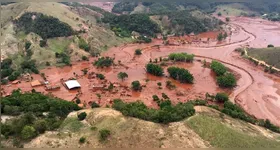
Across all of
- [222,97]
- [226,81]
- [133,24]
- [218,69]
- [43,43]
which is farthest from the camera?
[133,24]

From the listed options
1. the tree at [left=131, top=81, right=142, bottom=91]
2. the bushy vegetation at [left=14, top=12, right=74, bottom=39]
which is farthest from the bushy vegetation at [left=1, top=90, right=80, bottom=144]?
the bushy vegetation at [left=14, top=12, right=74, bottom=39]

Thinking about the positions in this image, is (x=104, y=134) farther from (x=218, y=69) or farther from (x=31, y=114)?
(x=218, y=69)

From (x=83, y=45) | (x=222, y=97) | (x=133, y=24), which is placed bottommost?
(x=222, y=97)

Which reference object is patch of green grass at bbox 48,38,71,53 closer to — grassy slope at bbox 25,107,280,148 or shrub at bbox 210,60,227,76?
shrub at bbox 210,60,227,76

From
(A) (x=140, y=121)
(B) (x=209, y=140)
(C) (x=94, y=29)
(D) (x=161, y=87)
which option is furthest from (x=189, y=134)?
(C) (x=94, y=29)

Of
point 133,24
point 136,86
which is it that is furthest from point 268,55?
point 133,24
